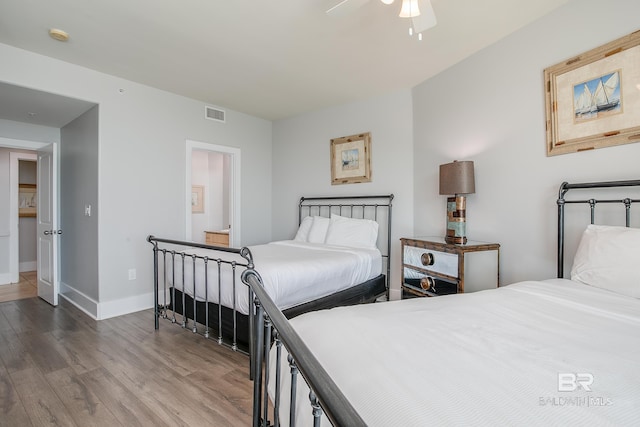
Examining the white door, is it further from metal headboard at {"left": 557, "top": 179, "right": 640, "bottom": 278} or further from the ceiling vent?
metal headboard at {"left": 557, "top": 179, "right": 640, "bottom": 278}

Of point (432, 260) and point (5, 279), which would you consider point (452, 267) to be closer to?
point (432, 260)

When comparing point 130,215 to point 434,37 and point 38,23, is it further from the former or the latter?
point 434,37

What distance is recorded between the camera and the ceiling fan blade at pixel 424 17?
68.3 inches

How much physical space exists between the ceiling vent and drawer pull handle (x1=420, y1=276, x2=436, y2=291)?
3.43 m

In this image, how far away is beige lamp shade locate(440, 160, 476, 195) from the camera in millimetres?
2615

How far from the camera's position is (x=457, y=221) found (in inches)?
103

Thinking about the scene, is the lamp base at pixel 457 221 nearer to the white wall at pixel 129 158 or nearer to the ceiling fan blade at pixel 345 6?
the ceiling fan blade at pixel 345 6

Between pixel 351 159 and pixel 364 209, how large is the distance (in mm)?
696

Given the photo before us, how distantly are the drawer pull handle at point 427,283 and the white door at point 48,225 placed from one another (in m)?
4.24

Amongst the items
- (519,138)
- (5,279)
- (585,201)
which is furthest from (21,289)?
(585,201)

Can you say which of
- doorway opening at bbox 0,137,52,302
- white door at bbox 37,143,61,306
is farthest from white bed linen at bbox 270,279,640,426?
doorway opening at bbox 0,137,52,302

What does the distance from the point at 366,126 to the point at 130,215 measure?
9.94 ft

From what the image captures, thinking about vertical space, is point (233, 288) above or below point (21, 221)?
below
